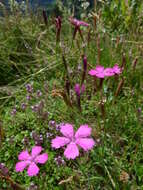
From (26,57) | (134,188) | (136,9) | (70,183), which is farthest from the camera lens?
(136,9)

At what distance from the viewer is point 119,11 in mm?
3361

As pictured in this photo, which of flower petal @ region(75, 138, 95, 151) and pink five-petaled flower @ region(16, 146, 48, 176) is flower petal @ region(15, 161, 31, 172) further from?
flower petal @ region(75, 138, 95, 151)

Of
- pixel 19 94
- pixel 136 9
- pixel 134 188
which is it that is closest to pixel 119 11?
pixel 136 9

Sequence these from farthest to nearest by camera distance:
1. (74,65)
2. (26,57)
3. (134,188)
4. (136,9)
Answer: (136,9)
(26,57)
(74,65)
(134,188)

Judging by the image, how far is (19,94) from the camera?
2010 mm

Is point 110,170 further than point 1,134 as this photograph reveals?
No

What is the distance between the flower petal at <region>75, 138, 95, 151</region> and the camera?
0.92 meters

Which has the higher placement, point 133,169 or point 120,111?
point 120,111

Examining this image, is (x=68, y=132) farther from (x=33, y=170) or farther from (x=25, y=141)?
(x=25, y=141)

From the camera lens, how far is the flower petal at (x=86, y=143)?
92cm

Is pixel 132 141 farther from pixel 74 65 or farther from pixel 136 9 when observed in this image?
pixel 136 9

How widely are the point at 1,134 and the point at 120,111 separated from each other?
0.63m

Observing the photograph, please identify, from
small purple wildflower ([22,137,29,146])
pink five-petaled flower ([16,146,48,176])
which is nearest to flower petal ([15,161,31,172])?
pink five-petaled flower ([16,146,48,176])

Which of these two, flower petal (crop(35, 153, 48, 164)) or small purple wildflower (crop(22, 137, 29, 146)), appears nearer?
flower petal (crop(35, 153, 48, 164))
